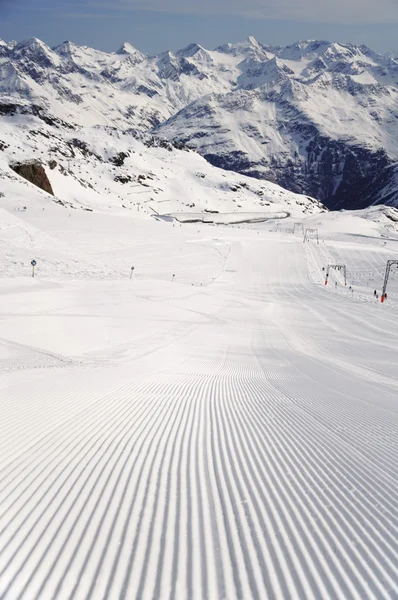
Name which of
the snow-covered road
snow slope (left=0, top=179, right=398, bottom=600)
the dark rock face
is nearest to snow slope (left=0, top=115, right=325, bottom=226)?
the dark rock face

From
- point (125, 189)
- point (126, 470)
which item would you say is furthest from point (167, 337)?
point (125, 189)

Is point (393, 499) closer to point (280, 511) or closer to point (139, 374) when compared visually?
point (280, 511)

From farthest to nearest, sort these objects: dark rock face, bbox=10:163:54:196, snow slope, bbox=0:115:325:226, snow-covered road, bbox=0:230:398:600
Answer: snow slope, bbox=0:115:325:226 → dark rock face, bbox=10:163:54:196 → snow-covered road, bbox=0:230:398:600

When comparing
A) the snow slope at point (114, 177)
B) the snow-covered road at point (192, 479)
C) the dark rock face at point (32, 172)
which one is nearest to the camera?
the snow-covered road at point (192, 479)

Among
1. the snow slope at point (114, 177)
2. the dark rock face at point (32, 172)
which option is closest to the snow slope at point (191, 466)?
the snow slope at point (114, 177)

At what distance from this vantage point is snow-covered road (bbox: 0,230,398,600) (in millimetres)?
3270

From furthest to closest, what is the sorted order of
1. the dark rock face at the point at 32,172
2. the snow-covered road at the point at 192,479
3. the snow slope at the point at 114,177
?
the snow slope at the point at 114,177 < the dark rock face at the point at 32,172 < the snow-covered road at the point at 192,479

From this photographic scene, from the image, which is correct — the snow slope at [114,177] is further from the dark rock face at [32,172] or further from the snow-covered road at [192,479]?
the snow-covered road at [192,479]

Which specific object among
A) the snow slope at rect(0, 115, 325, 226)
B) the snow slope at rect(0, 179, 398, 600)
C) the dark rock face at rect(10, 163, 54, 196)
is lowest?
the snow slope at rect(0, 179, 398, 600)

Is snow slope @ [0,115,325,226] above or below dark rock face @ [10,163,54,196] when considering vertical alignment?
above

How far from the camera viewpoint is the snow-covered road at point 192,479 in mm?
3270

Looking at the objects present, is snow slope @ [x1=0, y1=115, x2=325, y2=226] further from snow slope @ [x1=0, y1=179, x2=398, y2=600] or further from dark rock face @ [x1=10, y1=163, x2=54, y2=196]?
snow slope @ [x1=0, y1=179, x2=398, y2=600]

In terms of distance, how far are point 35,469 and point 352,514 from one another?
3124mm

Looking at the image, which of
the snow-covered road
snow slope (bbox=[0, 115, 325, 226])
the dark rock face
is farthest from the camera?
snow slope (bbox=[0, 115, 325, 226])
